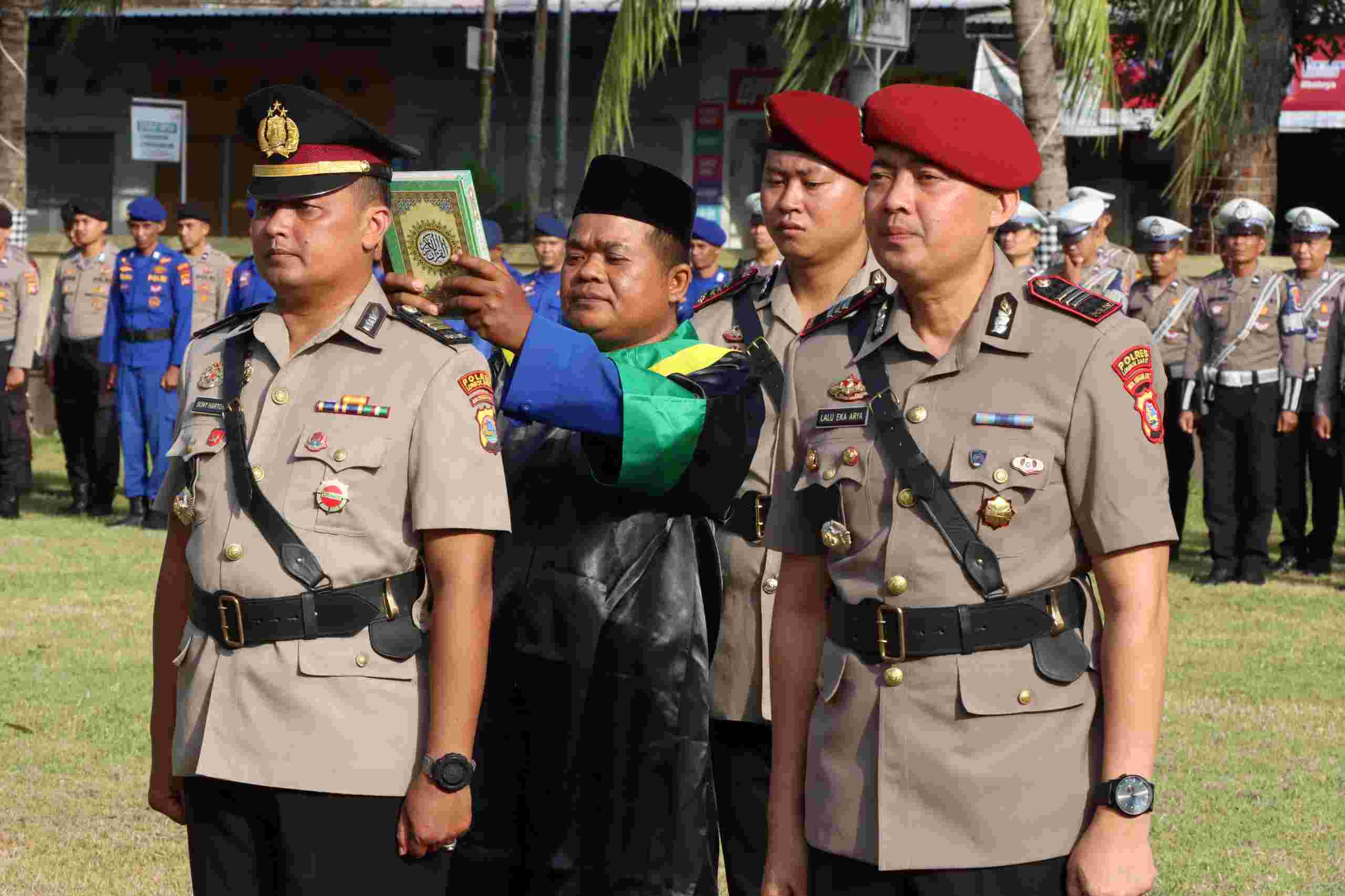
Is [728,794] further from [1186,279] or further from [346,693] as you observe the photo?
[1186,279]

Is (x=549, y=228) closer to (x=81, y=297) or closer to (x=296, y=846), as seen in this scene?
(x=81, y=297)

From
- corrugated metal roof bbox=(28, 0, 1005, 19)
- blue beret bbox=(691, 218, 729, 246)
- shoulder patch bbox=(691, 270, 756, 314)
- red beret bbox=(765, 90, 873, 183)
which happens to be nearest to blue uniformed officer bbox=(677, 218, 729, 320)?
blue beret bbox=(691, 218, 729, 246)

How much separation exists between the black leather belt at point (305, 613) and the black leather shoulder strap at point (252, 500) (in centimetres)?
3

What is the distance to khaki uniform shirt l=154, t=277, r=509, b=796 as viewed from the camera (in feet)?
10.1

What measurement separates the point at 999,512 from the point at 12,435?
12.3 m

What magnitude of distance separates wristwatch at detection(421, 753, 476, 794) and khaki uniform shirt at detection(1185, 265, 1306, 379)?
992 cm

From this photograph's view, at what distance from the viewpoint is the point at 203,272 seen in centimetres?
1434

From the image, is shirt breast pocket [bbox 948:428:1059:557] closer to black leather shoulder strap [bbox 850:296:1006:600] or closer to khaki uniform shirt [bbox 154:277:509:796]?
black leather shoulder strap [bbox 850:296:1006:600]

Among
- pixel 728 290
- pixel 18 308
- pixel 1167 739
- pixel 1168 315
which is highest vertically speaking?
pixel 1168 315

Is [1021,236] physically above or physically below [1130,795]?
above

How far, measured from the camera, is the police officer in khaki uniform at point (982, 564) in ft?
9.12

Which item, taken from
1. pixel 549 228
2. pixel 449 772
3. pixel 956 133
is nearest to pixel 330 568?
pixel 449 772

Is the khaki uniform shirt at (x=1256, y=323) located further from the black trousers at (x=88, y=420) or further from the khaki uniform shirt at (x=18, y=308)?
the khaki uniform shirt at (x=18, y=308)

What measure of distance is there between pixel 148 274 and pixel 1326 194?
17395mm
